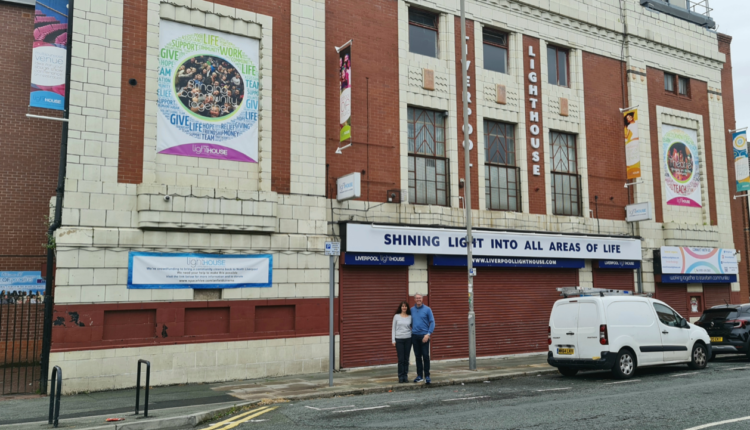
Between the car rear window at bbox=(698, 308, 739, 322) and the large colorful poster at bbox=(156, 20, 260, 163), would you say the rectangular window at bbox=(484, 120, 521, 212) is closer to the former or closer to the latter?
the car rear window at bbox=(698, 308, 739, 322)

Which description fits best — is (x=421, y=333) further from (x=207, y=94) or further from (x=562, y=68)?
(x=562, y=68)

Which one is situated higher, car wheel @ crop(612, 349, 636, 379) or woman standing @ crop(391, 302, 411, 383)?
woman standing @ crop(391, 302, 411, 383)

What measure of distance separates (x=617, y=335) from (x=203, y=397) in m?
8.68

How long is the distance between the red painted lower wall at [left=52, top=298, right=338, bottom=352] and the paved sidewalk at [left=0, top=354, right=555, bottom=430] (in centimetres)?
104

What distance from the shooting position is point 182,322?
45.3 ft

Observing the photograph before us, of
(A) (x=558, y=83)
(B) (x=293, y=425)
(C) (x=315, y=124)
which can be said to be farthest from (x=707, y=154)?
(B) (x=293, y=425)

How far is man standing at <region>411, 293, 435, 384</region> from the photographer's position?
13.4 metres

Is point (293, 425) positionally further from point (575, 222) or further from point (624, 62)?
point (624, 62)

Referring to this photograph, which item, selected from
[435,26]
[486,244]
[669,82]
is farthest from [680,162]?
[435,26]

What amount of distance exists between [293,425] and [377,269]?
26.5ft

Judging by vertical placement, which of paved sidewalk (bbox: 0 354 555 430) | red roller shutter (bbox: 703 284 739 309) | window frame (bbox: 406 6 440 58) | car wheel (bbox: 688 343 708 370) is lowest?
paved sidewalk (bbox: 0 354 555 430)

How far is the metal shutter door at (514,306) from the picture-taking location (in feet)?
61.8

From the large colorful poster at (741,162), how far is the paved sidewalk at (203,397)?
15.2m

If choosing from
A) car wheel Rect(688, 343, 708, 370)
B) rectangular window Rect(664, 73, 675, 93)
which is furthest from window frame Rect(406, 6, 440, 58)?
rectangular window Rect(664, 73, 675, 93)
